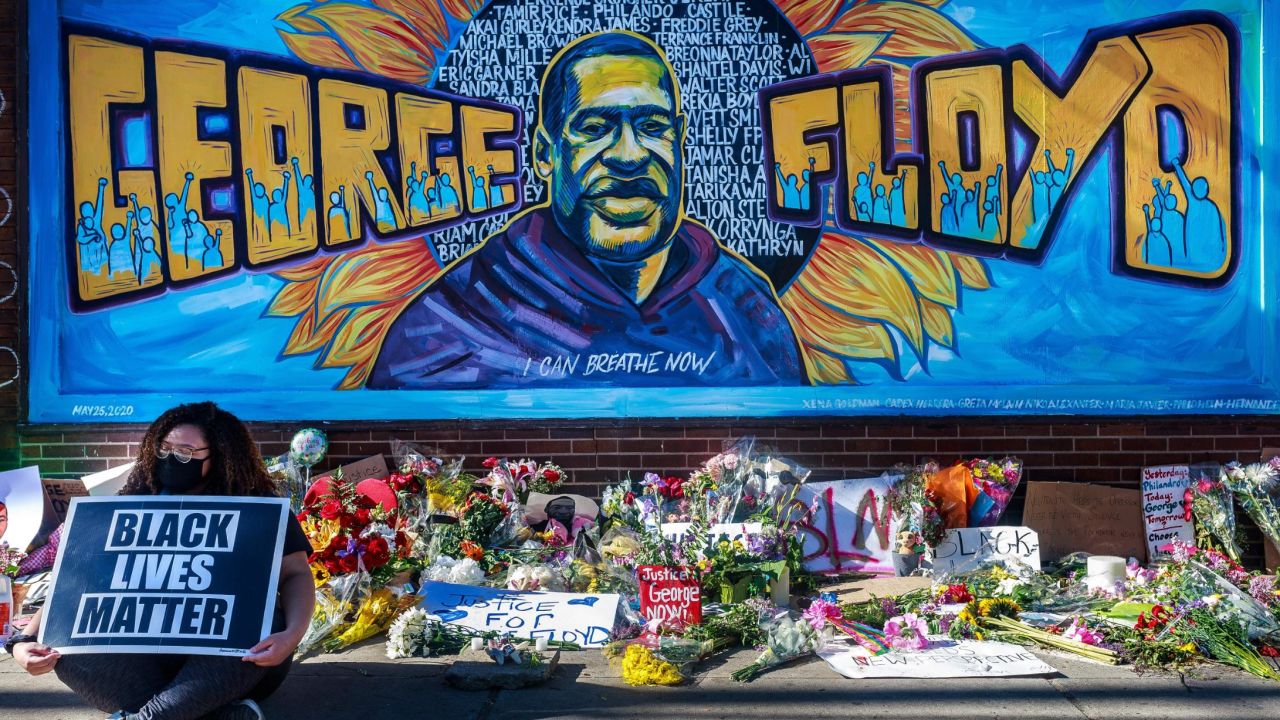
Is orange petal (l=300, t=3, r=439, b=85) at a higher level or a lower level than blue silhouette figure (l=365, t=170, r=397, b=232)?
higher

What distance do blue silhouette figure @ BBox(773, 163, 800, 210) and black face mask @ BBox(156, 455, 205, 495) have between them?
14.5 ft

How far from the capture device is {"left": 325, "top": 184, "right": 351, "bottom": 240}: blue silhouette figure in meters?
7.76

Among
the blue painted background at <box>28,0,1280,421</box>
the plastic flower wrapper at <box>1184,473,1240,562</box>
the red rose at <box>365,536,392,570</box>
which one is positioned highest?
the blue painted background at <box>28,0,1280,421</box>

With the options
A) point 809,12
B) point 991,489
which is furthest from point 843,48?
point 991,489

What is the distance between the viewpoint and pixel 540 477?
7.52m

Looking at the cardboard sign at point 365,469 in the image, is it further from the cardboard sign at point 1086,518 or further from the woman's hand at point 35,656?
the cardboard sign at point 1086,518

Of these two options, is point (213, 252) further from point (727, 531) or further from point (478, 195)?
point (727, 531)

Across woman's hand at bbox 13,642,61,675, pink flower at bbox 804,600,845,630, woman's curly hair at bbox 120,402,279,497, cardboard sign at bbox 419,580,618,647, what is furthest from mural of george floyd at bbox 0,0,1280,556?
woman's hand at bbox 13,642,61,675

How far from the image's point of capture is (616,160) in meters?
7.73

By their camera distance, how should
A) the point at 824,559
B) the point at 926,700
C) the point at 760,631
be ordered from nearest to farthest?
the point at 926,700 < the point at 760,631 < the point at 824,559

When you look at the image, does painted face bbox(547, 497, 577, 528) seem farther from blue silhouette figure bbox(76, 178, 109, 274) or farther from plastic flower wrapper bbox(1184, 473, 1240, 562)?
plastic flower wrapper bbox(1184, 473, 1240, 562)

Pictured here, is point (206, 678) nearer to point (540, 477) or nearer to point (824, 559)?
point (540, 477)

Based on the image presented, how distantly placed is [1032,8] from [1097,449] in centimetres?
293

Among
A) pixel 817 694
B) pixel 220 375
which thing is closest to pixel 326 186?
pixel 220 375
